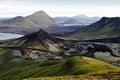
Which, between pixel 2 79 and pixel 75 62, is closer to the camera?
pixel 75 62

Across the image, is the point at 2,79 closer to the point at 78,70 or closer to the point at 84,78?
the point at 78,70

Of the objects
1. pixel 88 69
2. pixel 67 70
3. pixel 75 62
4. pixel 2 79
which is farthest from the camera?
pixel 2 79

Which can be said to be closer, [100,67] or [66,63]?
[100,67]

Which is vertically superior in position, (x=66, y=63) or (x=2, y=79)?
(x=66, y=63)

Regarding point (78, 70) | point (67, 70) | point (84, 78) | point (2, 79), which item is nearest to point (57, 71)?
point (67, 70)

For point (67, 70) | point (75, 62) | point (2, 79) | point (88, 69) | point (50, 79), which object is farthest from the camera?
point (2, 79)

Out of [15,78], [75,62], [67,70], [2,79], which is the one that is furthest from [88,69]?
[2,79]

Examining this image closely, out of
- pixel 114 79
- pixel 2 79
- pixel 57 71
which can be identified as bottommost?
pixel 2 79

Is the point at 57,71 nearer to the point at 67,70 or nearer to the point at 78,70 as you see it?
the point at 67,70

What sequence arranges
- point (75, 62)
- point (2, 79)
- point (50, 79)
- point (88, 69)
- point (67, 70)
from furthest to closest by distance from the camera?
point (2, 79)
point (75, 62)
point (67, 70)
point (88, 69)
point (50, 79)
